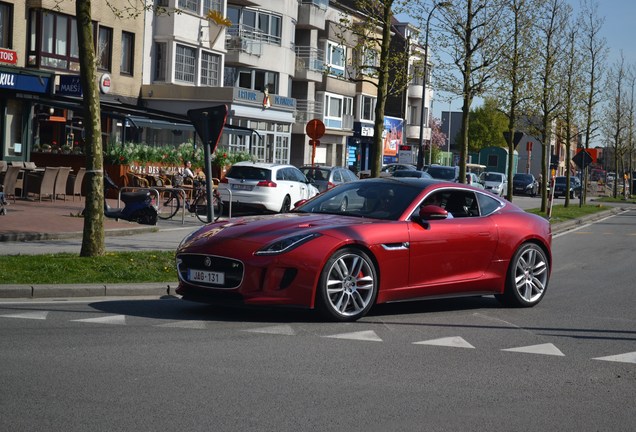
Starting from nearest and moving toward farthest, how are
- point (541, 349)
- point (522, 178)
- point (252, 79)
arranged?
point (541, 349) → point (252, 79) → point (522, 178)

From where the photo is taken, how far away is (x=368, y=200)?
11117mm

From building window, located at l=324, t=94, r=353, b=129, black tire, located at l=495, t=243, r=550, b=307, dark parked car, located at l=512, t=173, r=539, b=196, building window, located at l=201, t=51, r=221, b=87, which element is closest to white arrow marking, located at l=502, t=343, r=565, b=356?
black tire, located at l=495, t=243, r=550, b=307

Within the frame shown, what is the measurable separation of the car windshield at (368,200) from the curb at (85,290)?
193 centimetres

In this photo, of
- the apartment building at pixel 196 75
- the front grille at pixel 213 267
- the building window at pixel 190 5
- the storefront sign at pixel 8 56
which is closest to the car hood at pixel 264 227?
the front grille at pixel 213 267

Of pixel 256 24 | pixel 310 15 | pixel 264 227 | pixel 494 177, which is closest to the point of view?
pixel 264 227

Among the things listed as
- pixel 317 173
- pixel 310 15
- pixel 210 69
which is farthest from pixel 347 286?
pixel 310 15

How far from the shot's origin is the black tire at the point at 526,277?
466 inches

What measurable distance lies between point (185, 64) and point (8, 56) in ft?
46.1

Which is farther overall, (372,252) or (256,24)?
(256,24)

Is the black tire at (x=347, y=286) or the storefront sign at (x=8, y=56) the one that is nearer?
the black tire at (x=347, y=286)

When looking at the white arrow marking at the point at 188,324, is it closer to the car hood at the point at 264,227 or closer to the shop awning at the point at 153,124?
the car hood at the point at 264,227

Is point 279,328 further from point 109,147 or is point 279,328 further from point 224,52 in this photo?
point 224,52

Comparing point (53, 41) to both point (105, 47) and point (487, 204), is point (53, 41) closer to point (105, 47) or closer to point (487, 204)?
point (105, 47)

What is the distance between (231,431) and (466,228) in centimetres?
601
